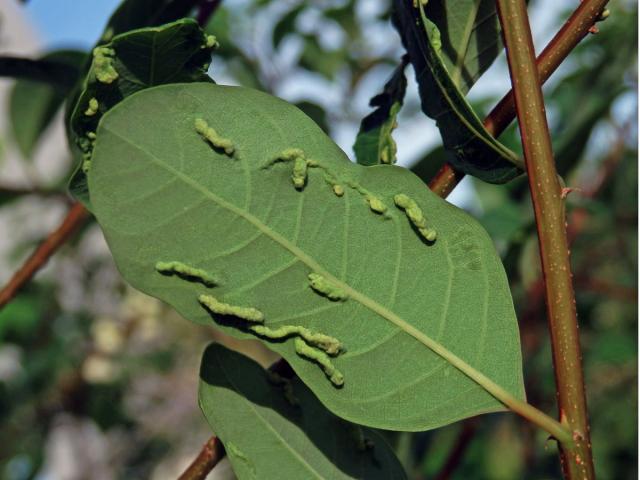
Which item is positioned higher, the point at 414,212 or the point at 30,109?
the point at 414,212

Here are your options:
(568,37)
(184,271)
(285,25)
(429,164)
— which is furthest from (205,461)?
(285,25)

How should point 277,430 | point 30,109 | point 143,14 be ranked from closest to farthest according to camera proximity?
point 277,430, point 143,14, point 30,109

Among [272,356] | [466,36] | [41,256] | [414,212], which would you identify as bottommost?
[272,356]

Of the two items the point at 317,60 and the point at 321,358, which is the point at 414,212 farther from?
the point at 317,60

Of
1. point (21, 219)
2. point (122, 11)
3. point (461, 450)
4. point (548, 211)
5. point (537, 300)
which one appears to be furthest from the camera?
point (21, 219)

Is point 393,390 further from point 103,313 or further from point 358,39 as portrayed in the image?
point 103,313

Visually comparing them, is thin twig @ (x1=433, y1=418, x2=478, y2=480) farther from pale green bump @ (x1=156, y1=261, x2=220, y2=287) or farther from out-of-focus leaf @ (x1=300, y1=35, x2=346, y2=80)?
out-of-focus leaf @ (x1=300, y1=35, x2=346, y2=80)

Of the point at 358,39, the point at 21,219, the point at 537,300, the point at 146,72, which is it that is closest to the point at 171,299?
the point at 146,72
